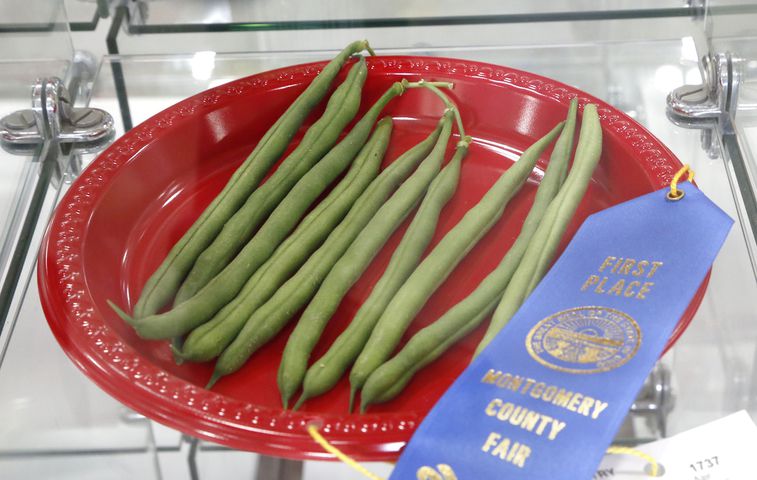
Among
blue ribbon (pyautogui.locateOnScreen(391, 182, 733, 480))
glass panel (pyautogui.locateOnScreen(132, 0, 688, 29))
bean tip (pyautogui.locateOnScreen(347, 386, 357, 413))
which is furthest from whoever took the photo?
glass panel (pyautogui.locateOnScreen(132, 0, 688, 29))

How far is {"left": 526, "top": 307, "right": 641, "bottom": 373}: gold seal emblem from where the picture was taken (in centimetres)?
71

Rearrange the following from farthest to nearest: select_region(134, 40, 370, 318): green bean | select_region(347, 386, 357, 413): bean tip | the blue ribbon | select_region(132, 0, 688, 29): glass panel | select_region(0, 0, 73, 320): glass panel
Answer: select_region(132, 0, 688, 29): glass panel
select_region(0, 0, 73, 320): glass panel
select_region(134, 40, 370, 318): green bean
select_region(347, 386, 357, 413): bean tip
the blue ribbon

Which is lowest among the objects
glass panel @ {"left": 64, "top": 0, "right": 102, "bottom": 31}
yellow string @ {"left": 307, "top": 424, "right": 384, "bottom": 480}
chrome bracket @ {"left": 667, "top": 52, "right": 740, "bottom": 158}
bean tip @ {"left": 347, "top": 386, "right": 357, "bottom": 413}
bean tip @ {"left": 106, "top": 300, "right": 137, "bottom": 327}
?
yellow string @ {"left": 307, "top": 424, "right": 384, "bottom": 480}

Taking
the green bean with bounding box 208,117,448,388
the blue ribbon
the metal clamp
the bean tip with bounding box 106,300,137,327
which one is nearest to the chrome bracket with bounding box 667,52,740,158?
the metal clamp

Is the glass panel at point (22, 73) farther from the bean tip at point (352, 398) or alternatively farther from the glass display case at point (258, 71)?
the bean tip at point (352, 398)

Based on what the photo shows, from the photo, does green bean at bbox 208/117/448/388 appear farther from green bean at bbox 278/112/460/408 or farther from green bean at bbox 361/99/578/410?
green bean at bbox 361/99/578/410

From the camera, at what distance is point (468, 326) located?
820mm

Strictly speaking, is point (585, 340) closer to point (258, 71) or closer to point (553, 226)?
point (553, 226)

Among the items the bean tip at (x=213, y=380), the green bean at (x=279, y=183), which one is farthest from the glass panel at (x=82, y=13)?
the bean tip at (x=213, y=380)

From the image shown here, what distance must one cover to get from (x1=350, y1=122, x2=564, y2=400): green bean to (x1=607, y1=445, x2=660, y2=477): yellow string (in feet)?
0.63

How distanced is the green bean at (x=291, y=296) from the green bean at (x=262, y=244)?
38 millimetres

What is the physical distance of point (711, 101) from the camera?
113cm

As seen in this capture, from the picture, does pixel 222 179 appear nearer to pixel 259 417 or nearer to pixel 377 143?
pixel 377 143

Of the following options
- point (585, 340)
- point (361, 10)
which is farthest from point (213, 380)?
point (361, 10)
